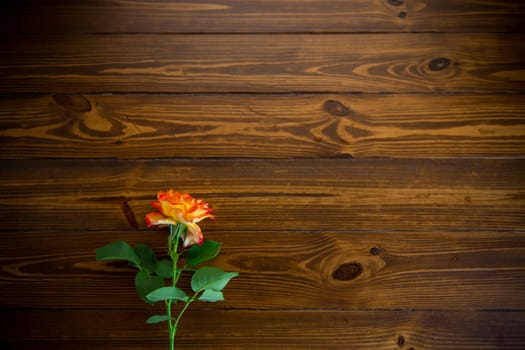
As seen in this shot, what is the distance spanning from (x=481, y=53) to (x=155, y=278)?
2.81 feet

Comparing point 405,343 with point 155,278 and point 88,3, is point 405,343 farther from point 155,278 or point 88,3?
point 88,3

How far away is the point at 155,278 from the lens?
3.11 feet

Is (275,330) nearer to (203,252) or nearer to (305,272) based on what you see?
(305,272)

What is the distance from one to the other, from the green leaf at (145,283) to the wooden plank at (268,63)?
0.40m

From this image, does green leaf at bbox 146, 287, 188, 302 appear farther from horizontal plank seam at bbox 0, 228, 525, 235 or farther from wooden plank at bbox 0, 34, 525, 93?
wooden plank at bbox 0, 34, 525, 93

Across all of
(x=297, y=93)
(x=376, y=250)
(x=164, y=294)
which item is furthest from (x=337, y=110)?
(x=164, y=294)

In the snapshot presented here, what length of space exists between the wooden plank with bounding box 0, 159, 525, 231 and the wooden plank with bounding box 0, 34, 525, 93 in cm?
17

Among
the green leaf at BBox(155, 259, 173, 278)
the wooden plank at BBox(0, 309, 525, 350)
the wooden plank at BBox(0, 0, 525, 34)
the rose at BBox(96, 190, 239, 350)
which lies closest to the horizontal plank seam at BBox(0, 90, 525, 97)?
the wooden plank at BBox(0, 0, 525, 34)

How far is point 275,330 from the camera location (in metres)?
1.02

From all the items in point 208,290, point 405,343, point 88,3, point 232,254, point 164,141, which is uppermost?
point 88,3

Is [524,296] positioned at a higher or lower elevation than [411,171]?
lower

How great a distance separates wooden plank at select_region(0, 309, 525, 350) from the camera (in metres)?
1.02

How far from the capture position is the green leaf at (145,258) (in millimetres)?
970

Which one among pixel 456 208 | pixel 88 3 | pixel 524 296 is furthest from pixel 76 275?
pixel 524 296
